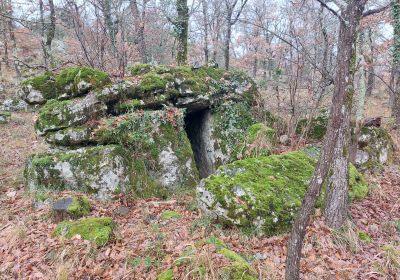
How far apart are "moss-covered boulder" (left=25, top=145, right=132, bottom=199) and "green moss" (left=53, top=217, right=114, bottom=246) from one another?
1122 millimetres

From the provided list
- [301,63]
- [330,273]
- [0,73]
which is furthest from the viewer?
[0,73]

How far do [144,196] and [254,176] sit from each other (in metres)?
2.35

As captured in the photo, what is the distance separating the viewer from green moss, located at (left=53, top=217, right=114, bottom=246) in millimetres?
4297

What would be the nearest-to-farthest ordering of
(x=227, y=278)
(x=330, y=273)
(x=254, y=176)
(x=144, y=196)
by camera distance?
(x=227, y=278), (x=330, y=273), (x=254, y=176), (x=144, y=196)

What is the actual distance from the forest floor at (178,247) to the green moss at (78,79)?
2.56 m

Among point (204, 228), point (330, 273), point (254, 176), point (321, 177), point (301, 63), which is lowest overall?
point (330, 273)

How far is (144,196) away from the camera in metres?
6.07

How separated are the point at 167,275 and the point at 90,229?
61.1 inches

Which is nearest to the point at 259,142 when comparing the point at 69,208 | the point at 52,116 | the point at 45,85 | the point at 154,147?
the point at 154,147

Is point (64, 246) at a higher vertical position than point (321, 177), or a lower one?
lower

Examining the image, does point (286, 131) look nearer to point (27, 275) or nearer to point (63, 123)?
point (63, 123)

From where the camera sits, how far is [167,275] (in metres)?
3.59

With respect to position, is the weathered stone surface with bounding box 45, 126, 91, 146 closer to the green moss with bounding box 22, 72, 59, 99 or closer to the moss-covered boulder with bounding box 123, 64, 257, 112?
the green moss with bounding box 22, 72, 59, 99

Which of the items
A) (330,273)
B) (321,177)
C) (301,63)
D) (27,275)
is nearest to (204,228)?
(330,273)
